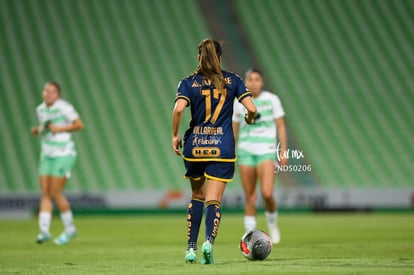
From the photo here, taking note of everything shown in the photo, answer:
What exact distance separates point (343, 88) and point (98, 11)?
8.73 metres

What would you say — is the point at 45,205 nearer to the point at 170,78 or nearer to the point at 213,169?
the point at 213,169

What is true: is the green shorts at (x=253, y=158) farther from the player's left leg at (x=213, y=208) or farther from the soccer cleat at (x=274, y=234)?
the player's left leg at (x=213, y=208)

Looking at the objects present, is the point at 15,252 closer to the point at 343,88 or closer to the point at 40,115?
the point at 40,115

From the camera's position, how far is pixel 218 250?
10.5 meters

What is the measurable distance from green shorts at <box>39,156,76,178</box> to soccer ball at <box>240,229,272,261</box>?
5.00 metres

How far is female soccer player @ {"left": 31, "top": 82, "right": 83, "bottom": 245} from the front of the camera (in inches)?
499

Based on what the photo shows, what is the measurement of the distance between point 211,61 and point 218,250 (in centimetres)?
326

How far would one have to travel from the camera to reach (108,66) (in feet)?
92.6

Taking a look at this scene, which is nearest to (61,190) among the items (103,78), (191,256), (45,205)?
(45,205)

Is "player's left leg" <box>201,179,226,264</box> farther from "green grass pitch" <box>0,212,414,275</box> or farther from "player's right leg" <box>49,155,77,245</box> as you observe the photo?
"player's right leg" <box>49,155,77,245</box>

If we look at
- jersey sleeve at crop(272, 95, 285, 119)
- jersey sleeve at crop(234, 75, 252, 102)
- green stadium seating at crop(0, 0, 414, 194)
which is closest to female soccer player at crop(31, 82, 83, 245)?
jersey sleeve at crop(272, 95, 285, 119)

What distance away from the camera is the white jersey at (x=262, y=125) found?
38.4 ft

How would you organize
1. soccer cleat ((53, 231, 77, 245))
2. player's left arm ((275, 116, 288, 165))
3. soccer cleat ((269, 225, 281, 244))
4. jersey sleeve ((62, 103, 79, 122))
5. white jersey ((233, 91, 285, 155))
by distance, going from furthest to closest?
jersey sleeve ((62, 103, 79, 122))
soccer cleat ((53, 231, 77, 245))
soccer cleat ((269, 225, 281, 244))
white jersey ((233, 91, 285, 155))
player's left arm ((275, 116, 288, 165))

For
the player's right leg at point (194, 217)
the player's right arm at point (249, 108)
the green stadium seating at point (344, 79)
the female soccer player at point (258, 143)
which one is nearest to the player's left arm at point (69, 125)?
the female soccer player at point (258, 143)
